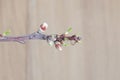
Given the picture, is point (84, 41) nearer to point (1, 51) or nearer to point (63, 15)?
point (63, 15)

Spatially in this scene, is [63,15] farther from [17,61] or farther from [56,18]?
[17,61]

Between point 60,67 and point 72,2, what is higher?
point 72,2

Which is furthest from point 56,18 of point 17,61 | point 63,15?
point 17,61

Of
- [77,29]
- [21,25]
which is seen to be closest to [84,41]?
[77,29]

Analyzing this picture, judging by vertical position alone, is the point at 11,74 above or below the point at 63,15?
below

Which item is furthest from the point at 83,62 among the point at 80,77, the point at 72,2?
the point at 72,2
